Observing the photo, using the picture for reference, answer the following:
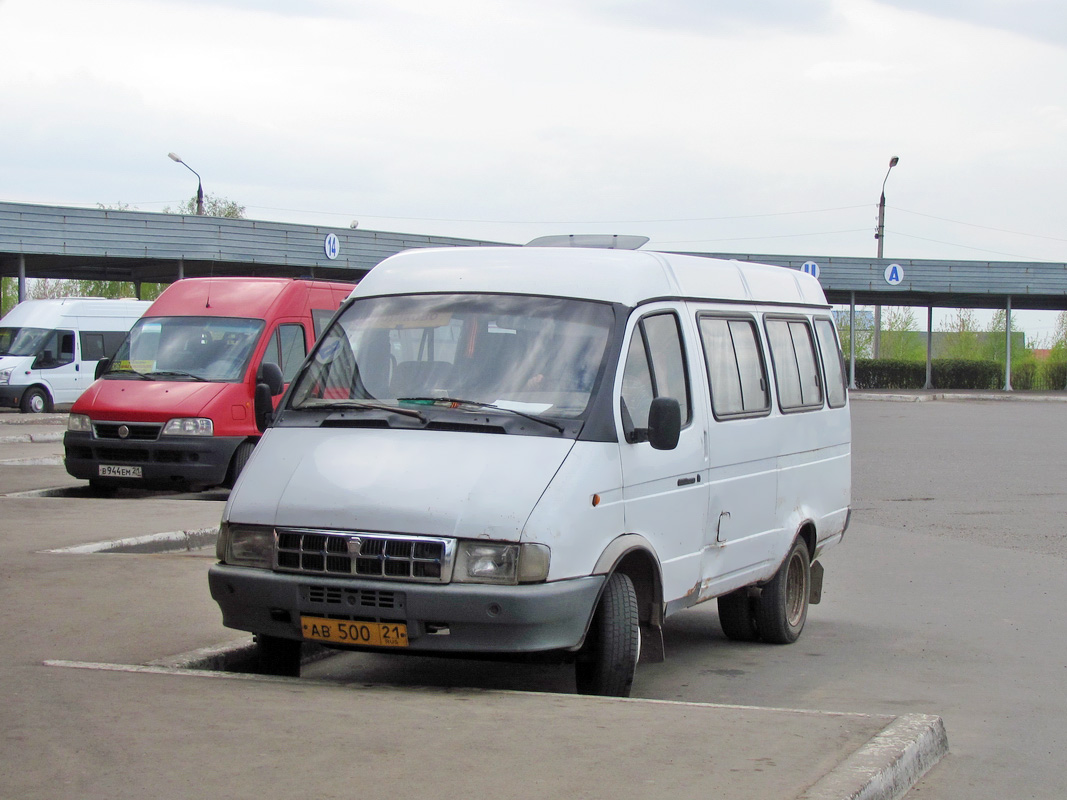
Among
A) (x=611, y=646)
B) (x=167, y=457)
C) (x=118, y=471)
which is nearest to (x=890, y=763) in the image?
(x=611, y=646)

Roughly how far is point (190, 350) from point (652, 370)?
9103 millimetres

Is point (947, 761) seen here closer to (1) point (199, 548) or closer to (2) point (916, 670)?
(2) point (916, 670)

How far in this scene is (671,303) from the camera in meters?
6.90

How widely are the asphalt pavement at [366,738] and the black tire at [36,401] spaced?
26091 millimetres

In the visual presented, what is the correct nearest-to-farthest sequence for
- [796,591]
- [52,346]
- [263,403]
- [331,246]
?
1. [263,403]
2. [796,591]
3. [52,346]
4. [331,246]

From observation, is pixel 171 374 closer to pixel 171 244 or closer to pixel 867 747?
pixel 867 747

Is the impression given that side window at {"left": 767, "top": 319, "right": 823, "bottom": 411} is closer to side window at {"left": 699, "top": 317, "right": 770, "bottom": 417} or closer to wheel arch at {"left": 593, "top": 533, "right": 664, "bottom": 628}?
side window at {"left": 699, "top": 317, "right": 770, "bottom": 417}

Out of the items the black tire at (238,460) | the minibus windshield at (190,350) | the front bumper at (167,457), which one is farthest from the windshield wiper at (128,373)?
the black tire at (238,460)

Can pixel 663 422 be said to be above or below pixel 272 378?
below

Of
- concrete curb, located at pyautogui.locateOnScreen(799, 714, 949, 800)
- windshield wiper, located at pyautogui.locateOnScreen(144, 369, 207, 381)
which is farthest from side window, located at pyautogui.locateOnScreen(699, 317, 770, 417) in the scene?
windshield wiper, located at pyautogui.locateOnScreen(144, 369, 207, 381)

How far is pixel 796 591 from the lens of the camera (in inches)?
331

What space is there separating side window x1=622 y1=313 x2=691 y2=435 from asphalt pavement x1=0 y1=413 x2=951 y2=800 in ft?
4.90

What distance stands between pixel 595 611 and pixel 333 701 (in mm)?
1239

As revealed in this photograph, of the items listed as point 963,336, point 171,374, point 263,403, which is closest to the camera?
point 263,403
